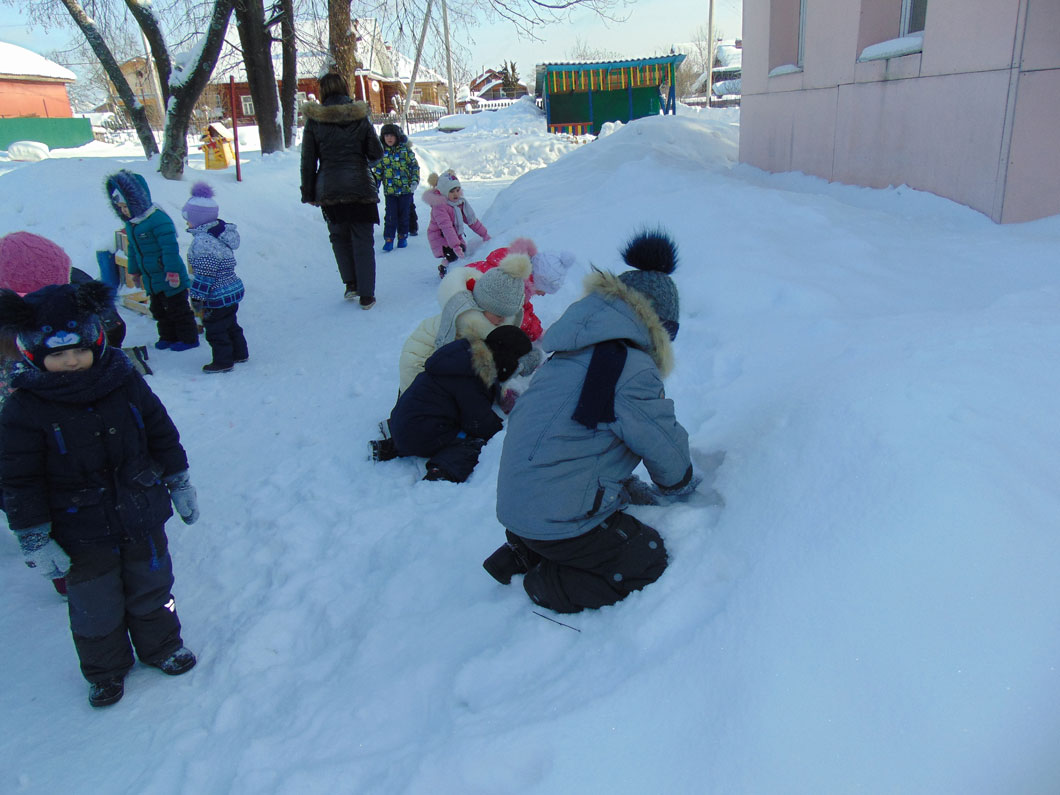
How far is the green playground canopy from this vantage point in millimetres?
24719

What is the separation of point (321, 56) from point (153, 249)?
604 inches

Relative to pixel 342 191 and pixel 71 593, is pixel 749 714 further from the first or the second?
pixel 342 191

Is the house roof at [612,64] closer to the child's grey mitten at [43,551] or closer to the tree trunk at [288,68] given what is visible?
the tree trunk at [288,68]

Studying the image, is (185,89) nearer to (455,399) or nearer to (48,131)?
(455,399)

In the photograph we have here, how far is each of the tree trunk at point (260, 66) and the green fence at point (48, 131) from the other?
1779 centimetres

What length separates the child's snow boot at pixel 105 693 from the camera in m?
2.53

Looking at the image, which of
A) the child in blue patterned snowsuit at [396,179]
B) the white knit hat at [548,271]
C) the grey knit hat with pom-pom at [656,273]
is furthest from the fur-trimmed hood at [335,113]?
the grey knit hat with pom-pom at [656,273]

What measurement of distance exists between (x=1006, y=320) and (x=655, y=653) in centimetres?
207

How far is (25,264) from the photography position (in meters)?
3.50

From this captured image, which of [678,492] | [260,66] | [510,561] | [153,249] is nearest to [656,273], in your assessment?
[678,492]

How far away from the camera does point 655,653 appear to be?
2102mm

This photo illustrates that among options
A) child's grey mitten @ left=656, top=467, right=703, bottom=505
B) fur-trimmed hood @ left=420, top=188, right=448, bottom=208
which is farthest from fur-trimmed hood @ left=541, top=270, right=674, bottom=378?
fur-trimmed hood @ left=420, top=188, right=448, bottom=208

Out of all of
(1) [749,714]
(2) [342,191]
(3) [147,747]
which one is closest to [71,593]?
(3) [147,747]

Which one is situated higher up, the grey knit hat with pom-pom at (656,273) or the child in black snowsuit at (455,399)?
the grey knit hat with pom-pom at (656,273)
